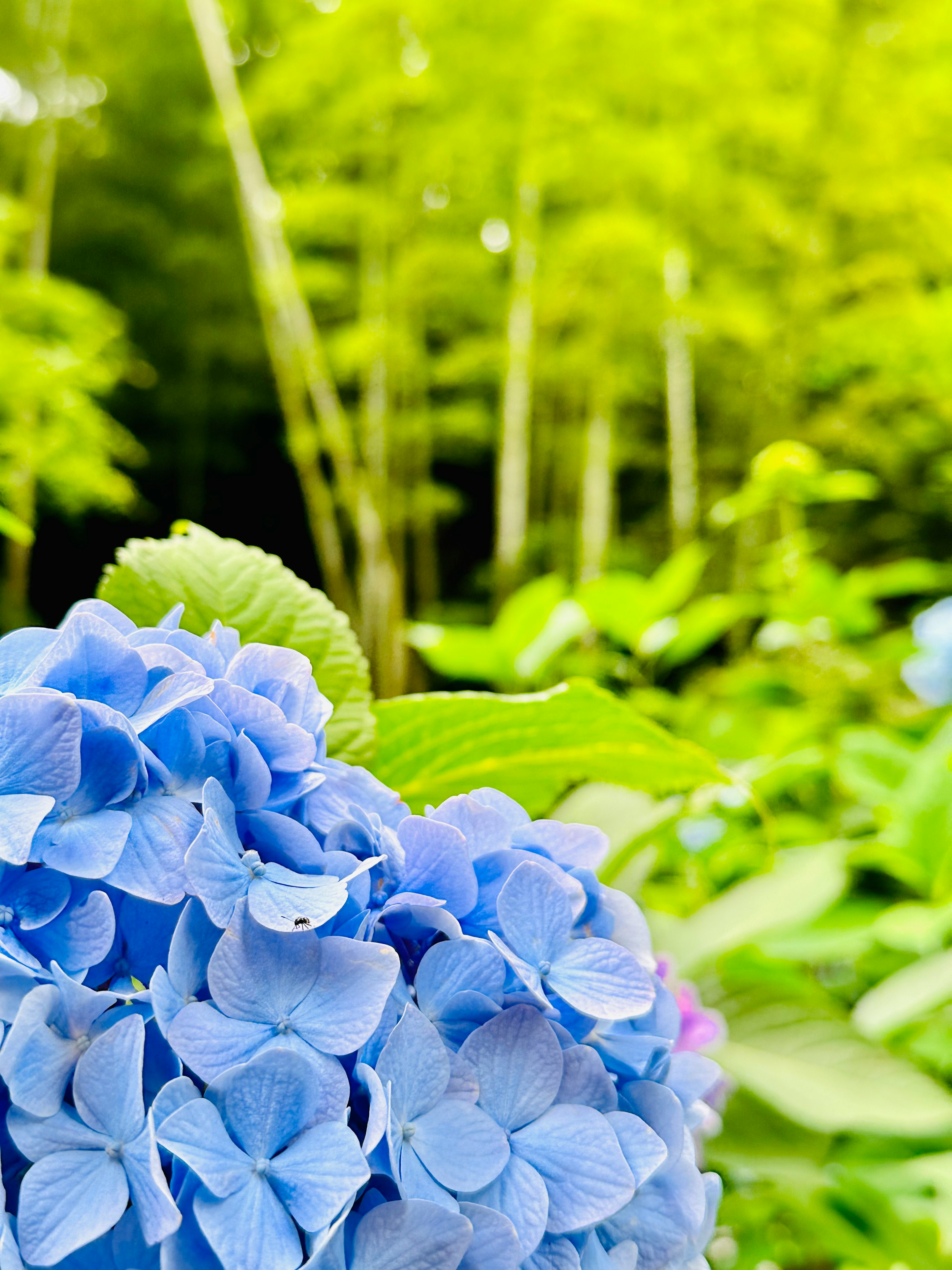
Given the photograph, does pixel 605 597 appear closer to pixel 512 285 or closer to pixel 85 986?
pixel 85 986

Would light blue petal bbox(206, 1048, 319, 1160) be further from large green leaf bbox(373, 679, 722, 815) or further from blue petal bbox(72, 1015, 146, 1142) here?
large green leaf bbox(373, 679, 722, 815)

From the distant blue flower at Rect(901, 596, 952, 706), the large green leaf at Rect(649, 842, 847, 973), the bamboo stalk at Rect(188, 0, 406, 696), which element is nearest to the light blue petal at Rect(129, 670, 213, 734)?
the large green leaf at Rect(649, 842, 847, 973)

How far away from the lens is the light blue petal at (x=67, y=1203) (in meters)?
0.14

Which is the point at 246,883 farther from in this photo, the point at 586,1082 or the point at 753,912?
the point at 753,912

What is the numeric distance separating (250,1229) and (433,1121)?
1.3 inches

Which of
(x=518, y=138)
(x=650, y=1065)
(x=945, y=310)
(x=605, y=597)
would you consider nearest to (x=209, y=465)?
(x=518, y=138)

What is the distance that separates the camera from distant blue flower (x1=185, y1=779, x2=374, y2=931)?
0.50ft

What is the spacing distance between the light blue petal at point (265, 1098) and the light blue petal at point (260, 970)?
0.01 meters

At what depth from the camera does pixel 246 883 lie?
0.16 m

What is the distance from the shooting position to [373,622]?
2.73 metres

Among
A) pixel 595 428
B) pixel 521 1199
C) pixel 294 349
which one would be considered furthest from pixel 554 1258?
pixel 294 349

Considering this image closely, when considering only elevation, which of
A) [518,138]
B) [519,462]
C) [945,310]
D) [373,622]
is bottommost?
[373,622]

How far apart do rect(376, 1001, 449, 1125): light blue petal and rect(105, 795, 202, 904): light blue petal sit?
3 centimetres

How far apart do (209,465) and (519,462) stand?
9.31ft
